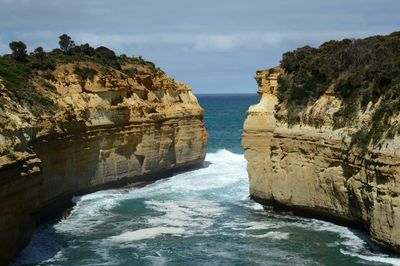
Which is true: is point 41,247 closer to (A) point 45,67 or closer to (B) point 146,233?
(B) point 146,233

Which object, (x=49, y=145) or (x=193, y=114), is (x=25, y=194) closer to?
(x=49, y=145)

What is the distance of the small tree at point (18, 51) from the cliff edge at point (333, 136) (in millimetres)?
15382

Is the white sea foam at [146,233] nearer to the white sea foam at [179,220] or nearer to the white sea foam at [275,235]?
the white sea foam at [179,220]

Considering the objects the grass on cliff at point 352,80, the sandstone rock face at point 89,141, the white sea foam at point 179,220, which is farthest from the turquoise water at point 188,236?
the grass on cliff at point 352,80

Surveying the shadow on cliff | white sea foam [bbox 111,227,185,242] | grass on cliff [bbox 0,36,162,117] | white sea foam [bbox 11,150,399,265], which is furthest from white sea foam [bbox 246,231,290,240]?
grass on cliff [bbox 0,36,162,117]

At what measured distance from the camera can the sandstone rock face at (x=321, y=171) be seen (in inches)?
865

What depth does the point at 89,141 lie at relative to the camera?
3562cm

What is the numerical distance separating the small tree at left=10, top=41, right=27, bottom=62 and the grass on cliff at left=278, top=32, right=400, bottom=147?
16650 millimetres

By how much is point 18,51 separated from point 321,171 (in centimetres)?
2187

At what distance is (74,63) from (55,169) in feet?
38.2

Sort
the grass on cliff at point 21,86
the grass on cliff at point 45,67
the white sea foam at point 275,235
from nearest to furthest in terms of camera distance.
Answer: the white sea foam at point 275,235 < the grass on cliff at point 21,86 < the grass on cliff at point 45,67

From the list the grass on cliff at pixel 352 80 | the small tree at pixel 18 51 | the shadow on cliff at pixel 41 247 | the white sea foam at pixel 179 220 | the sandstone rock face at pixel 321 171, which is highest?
the small tree at pixel 18 51

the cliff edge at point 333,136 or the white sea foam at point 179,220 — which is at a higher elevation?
the cliff edge at point 333,136

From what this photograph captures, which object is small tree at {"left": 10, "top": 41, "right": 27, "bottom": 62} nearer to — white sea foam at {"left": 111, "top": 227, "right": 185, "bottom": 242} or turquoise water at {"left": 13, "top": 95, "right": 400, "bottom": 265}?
turquoise water at {"left": 13, "top": 95, "right": 400, "bottom": 265}
